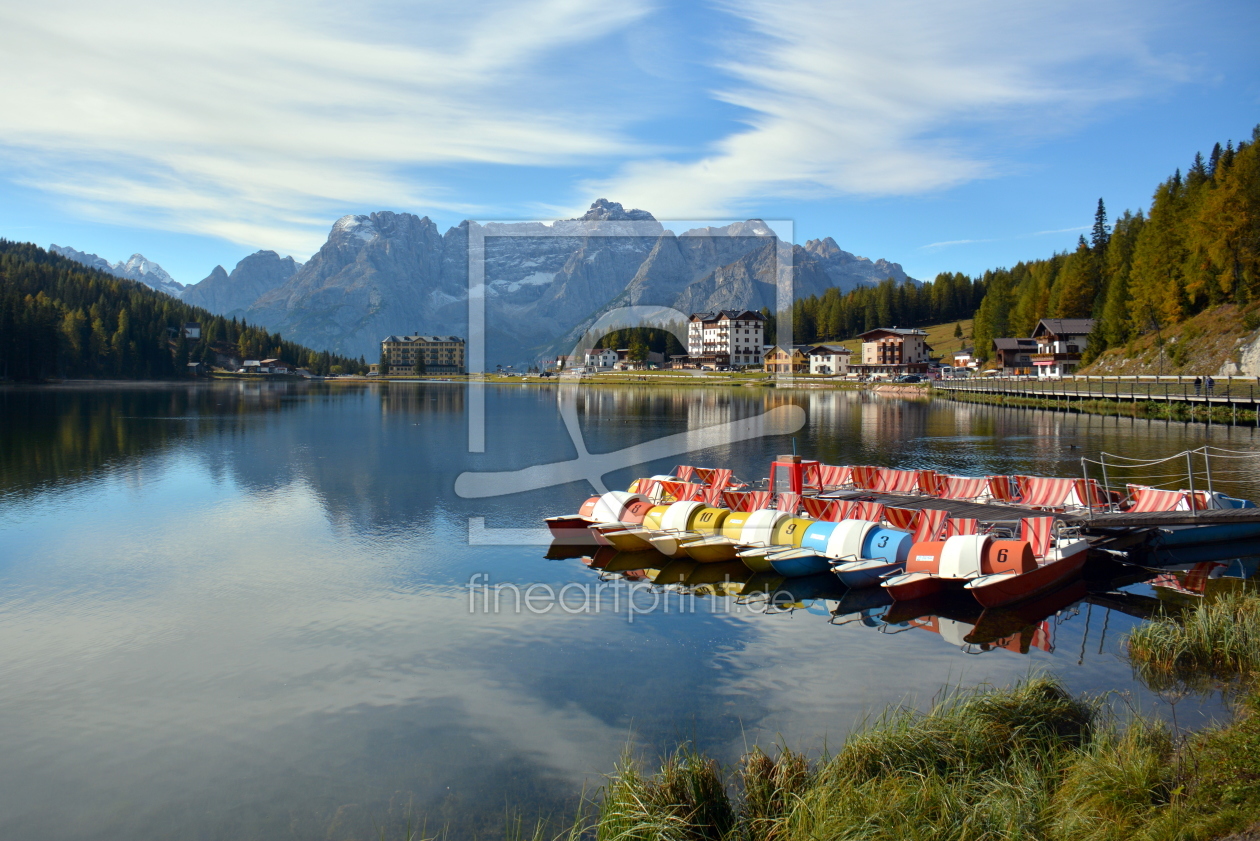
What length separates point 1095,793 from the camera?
11719 millimetres

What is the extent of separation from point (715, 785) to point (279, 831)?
26.5ft

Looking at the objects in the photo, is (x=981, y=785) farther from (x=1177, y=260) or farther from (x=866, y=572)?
(x=1177, y=260)

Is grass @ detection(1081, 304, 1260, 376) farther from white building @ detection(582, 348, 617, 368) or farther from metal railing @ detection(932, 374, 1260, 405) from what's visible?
white building @ detection(582, 348, 617, 368)

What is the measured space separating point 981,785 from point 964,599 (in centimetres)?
1587

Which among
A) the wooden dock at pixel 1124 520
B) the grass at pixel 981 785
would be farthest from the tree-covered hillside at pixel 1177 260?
the grass at pixel 981 785

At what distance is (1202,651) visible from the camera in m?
19.8

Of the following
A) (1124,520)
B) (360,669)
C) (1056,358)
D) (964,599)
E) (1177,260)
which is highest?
(1177,260)

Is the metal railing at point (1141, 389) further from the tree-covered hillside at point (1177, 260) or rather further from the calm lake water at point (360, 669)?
the calm lake water at point (360, 669)

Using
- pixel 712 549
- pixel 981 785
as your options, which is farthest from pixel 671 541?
pixel 981 785

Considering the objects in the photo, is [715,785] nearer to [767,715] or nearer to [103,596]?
[767,715]

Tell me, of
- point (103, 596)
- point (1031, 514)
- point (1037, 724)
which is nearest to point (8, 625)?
point (103, 596)

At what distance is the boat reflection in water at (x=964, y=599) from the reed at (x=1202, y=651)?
266 cm

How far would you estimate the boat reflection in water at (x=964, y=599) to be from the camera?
81.0 ft

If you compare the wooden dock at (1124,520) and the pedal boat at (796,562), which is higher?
the wooden dock at (1124,520)
